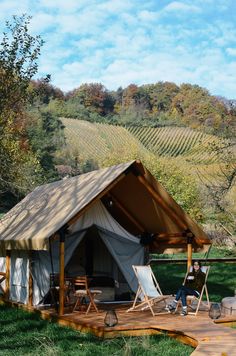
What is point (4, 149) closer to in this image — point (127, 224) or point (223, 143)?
point (127, 224)

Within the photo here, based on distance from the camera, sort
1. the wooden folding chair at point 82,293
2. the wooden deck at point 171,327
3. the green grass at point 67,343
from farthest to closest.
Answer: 1. the wooden folding chair at point 82,293
2. the green grass at point 67,343
3. the wooden deck at point 171,327

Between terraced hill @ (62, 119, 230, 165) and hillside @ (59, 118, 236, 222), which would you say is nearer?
hillside @ (59, 118, 236, 222)

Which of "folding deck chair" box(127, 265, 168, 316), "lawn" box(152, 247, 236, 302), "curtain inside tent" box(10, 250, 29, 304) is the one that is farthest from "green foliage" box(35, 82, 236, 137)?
"folding deck chair" box(127, 265, 168, 316)

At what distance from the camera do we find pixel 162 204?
10.1 m

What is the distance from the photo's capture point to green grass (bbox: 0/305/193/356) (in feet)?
20.7

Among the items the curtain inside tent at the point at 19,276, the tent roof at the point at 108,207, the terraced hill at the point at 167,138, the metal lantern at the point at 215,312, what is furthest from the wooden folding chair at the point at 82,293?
the terraced hill at the point at 167,138

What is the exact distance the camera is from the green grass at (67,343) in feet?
20.7

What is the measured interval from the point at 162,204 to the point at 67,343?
3.83 m

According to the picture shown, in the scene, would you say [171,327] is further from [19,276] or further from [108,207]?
[108,207]

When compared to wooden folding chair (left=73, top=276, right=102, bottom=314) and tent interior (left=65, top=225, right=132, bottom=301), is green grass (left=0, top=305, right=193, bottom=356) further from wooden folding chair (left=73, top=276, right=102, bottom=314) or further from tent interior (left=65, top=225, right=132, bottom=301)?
tent interior (left=65, top=225, right=132, bottom=301)

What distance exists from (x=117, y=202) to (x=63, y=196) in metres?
1.25

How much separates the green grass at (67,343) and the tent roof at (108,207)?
4.23 ft

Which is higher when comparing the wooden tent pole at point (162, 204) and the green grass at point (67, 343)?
the wooden tent pole at point (162, 204)

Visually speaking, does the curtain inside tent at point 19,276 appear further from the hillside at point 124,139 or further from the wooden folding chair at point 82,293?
the hillside at point 124,139
